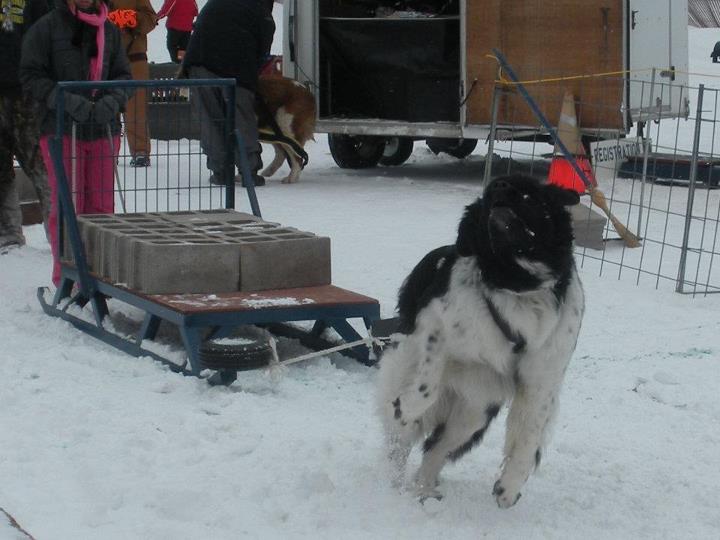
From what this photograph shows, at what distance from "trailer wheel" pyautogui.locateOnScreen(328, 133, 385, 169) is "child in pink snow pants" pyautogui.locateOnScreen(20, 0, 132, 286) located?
6538 millimetres

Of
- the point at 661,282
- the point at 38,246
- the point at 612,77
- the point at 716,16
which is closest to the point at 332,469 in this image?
the point at 661,282

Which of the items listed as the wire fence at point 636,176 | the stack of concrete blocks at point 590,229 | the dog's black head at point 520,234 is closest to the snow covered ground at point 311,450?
the dog's black head at point 520,234

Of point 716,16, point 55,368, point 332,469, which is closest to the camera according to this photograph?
point 332,469

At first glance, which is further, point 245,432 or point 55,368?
point 55,368

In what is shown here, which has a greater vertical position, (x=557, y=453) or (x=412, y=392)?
(x=412, y=392)

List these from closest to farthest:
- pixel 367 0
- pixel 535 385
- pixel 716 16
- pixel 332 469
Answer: pixel 535 385 < pixel 332 469 < pixel 367 0 < pixel 716 16

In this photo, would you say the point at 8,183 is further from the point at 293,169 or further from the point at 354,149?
the point at 354,149

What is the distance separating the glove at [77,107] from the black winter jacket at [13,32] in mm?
1411

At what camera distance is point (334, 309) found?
19.0 feet

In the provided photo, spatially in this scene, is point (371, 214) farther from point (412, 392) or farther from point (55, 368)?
point (412, 392)

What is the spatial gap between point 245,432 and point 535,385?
1325mm

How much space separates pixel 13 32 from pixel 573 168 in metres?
4.28

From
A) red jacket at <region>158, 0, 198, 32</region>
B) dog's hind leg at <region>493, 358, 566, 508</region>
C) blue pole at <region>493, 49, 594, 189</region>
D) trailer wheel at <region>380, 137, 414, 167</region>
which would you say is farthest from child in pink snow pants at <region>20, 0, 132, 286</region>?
red jacket at <region>158, 0, 198, 32</region>

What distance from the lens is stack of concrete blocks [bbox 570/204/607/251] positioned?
8805 millimetres
